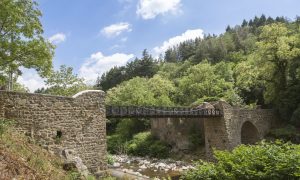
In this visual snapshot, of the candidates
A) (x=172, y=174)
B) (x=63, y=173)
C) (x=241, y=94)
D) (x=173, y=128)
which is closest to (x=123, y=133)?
(x=173, y=128)

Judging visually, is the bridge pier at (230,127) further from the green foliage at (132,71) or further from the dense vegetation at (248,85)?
the green foliage at (132,71)

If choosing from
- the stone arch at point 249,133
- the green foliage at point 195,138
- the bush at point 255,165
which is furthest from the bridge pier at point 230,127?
the bush at point 255,165

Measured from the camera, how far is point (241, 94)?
3466cm

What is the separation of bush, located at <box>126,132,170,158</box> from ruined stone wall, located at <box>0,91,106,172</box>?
17.9 metres

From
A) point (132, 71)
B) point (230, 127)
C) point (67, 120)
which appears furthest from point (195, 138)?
point (132, 71)

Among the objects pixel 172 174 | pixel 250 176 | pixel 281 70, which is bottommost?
pixel 172 174

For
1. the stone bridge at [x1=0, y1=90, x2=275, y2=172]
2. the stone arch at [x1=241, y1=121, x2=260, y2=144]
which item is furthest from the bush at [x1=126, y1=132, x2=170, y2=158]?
the stone bridge at [x1=0, y1=90, x2=275, y2=172]

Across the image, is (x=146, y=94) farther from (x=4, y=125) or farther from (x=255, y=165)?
(x=255, y=165)

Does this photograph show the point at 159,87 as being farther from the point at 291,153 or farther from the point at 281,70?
the point at 291,153

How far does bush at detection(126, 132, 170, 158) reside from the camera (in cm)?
2980

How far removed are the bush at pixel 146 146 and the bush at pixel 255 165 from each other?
20.2 meters

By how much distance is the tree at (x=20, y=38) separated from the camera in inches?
503

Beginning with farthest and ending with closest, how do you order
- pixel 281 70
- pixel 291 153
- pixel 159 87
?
pixel 159 87, pixel 281 70, pixel 291 153

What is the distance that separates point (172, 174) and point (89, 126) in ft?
33.6
